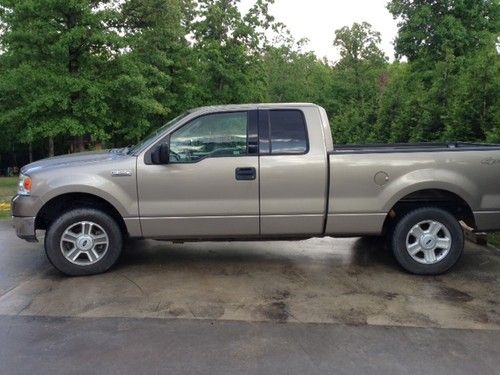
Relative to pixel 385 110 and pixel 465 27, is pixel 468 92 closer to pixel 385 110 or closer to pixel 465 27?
pixel 385 110

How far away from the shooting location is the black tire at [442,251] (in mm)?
5660

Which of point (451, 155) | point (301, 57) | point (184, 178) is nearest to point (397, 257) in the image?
point (451, 155)

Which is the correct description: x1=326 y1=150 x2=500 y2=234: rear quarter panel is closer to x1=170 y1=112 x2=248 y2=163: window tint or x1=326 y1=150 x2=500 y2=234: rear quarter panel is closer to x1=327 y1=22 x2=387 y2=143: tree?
x1=170 y1=112 x2=248 y2=163: window tint

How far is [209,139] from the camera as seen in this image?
5.60 m

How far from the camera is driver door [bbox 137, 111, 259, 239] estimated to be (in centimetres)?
550

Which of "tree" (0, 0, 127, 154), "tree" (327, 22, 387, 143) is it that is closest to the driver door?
"tree" (0, 0, 127, 154)

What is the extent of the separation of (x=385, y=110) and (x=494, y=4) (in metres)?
9.47

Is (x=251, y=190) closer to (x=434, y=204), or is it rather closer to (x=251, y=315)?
(x=251, y=315)

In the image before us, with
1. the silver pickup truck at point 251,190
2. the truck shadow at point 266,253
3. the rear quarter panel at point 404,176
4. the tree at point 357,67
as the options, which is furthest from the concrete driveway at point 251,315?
the tree at point 357,67

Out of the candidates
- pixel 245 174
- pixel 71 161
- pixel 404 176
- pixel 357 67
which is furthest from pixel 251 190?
pixel 357 67

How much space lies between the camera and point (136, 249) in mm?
6953

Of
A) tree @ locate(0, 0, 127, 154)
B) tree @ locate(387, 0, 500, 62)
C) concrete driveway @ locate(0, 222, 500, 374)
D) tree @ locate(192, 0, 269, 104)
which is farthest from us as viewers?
tree @ locate(192, 0, 269, 104)

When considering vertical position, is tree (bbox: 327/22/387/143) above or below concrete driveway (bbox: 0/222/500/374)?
A: above

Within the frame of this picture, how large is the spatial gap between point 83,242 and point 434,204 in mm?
3994
